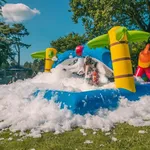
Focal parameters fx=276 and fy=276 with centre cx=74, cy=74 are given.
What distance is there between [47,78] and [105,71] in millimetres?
2715

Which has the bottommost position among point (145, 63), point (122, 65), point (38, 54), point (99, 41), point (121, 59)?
point (122, 65)

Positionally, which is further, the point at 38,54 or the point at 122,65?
the point at 38,54

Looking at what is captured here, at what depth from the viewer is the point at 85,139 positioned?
14.3 feet

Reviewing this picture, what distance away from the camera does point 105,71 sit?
8.36 metres

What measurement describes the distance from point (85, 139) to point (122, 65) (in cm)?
269

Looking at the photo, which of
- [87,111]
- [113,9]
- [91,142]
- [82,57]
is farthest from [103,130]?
[113,9]

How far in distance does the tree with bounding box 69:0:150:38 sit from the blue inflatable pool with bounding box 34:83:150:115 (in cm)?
997

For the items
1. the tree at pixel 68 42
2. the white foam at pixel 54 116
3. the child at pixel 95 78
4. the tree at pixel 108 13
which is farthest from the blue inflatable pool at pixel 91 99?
the tree at pixel 68 42

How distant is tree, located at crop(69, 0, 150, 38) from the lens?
51.9 feet

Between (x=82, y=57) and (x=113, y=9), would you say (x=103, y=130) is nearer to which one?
(x=82, y=57)

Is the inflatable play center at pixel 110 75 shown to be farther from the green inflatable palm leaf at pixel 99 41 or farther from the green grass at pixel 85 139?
the green grass at pixel 85 139

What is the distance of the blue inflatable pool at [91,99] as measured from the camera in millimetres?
5727

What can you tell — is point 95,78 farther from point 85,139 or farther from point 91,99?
point 85,139

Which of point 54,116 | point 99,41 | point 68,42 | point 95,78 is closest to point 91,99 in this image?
point 54,116
